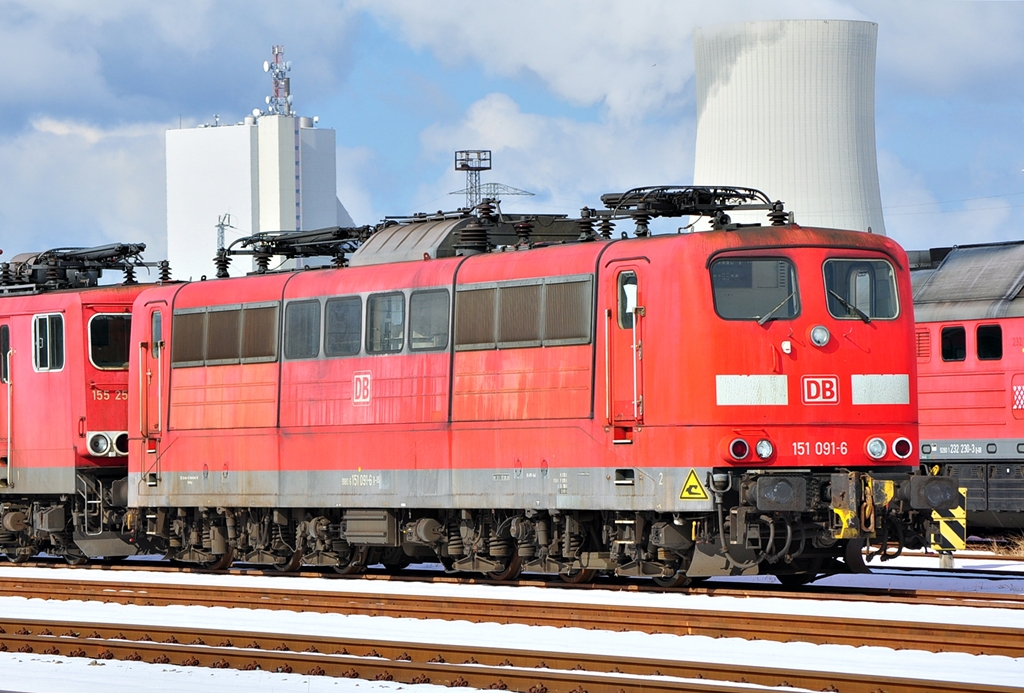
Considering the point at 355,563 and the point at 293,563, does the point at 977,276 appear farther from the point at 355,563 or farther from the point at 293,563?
the point at 293,563

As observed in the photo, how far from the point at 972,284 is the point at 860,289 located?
10.7 metres

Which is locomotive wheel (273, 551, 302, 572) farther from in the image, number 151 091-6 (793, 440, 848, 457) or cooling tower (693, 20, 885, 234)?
cooling tower (693, 20, 885, 234)

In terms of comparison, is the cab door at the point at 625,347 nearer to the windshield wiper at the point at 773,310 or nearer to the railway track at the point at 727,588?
the windshield wiper at the point at 773,310

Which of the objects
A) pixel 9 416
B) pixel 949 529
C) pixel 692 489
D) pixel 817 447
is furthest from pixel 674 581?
pixel 9 416

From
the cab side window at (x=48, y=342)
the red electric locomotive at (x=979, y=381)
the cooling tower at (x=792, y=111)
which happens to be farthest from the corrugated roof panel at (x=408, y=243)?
the cooling tower at (x=792, y=111)

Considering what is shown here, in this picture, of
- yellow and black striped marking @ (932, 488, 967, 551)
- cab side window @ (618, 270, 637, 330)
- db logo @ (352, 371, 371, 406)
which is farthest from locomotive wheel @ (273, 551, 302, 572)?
yellow and black striped marking @ (932, 488, 967, 551)

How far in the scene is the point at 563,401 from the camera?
18484mm

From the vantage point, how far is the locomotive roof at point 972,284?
26859mm

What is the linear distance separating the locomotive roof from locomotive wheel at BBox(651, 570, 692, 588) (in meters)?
10.7

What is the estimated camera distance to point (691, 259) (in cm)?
1742

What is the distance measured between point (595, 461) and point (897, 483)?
341cm

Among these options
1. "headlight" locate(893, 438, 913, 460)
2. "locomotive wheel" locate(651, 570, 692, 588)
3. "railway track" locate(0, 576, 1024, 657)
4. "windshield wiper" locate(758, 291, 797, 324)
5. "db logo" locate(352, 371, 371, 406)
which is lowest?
"railway track" locate(0, 576, 1024, 657)

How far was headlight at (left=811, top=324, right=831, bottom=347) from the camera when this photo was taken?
17484 mm

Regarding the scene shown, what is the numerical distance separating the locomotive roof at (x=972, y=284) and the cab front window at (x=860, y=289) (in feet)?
30.3
